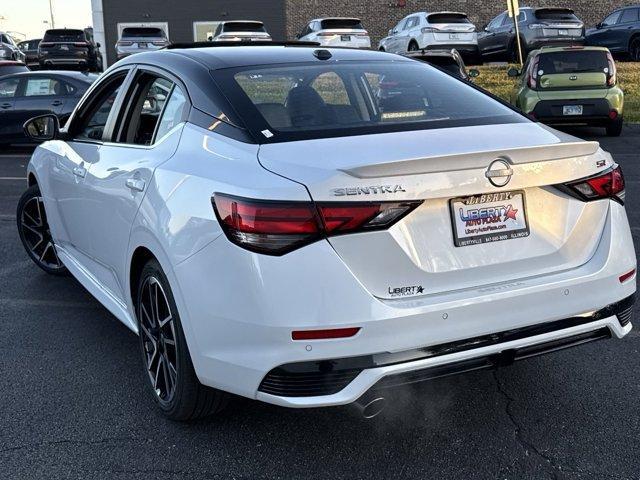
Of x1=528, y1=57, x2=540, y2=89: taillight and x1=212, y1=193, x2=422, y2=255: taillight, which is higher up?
x1=212, y1=193, x2=422, y2=255: taillight

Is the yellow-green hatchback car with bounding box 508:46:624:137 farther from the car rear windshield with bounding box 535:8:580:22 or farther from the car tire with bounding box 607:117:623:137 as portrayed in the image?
the car rear windshield with bounding box 535:8:580:22

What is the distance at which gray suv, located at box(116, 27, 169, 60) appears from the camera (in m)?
23.3

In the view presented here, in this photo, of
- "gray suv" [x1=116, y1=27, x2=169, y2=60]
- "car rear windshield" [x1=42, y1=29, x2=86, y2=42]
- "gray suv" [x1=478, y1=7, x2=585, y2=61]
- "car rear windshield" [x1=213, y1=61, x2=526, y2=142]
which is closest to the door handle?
"car rear windshield" [x1=213, y1=61, x2=526, y2=142]

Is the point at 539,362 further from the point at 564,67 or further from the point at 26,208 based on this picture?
the point at 564,67

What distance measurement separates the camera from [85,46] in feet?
89.1

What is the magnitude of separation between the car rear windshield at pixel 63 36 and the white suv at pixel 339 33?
30.0 ft

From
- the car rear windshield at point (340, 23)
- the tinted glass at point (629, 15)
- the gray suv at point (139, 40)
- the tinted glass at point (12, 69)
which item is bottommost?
the gray suv at point (139, 40)

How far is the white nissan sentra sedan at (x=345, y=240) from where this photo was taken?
2742 mm

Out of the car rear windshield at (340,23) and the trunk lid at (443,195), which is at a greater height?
Result: the trunk lid at (443,195)

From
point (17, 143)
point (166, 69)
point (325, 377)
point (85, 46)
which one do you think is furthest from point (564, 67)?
point (85, 46)

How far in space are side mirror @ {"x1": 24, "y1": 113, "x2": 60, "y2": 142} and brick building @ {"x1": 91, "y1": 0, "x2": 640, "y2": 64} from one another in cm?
2728

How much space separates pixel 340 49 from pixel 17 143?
1173 cm

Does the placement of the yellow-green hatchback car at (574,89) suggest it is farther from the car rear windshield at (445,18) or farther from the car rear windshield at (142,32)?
the car rear windshield at (142,32)

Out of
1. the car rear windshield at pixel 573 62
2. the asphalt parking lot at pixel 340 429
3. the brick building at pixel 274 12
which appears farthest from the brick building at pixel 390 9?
the asphalt parking lot at pixel 340 429
